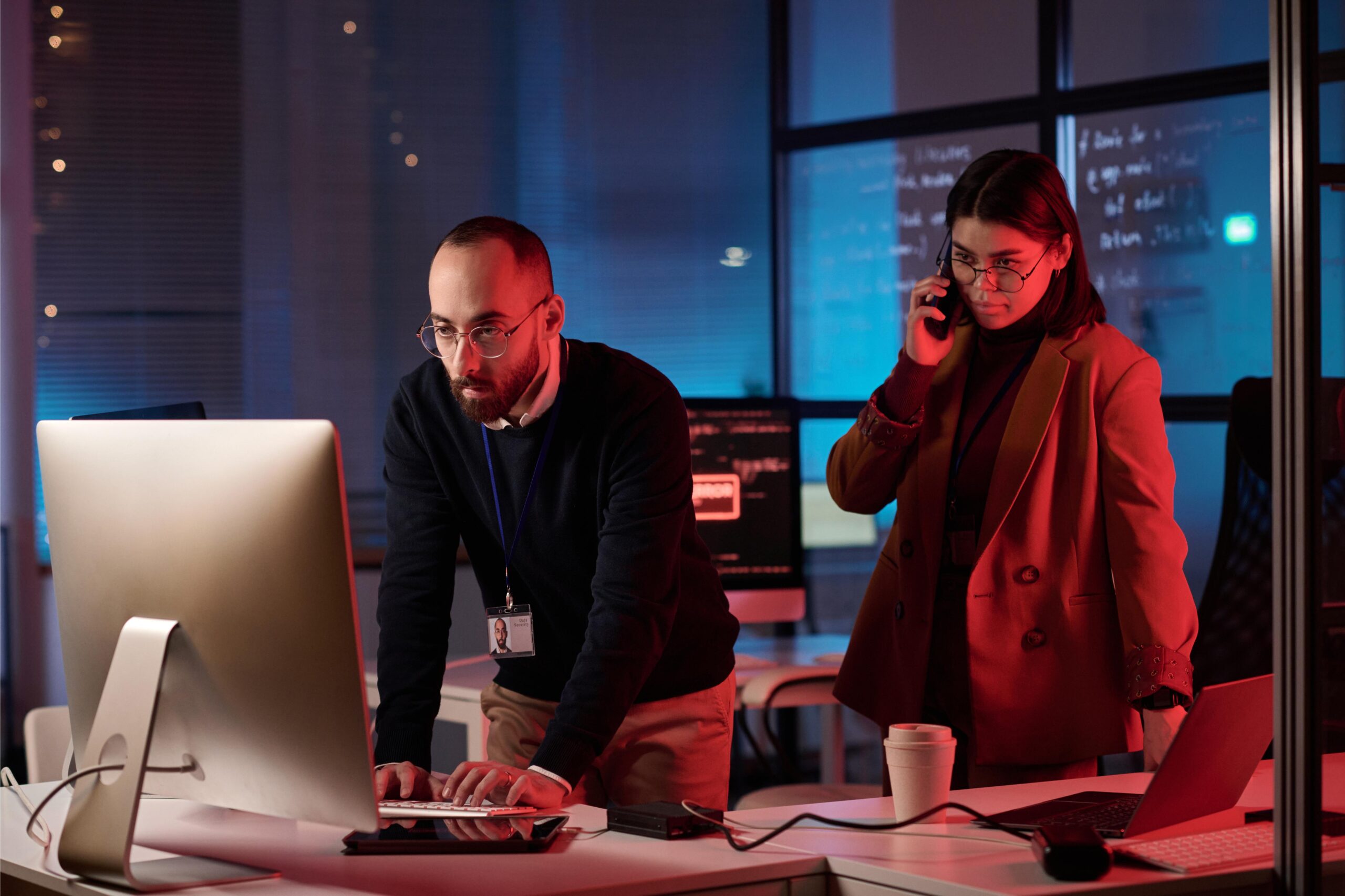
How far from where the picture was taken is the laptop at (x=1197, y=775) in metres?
1.47

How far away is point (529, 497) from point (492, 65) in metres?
3.07

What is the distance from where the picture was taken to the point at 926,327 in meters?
2.06

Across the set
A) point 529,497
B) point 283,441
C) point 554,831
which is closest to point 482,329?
point 529,497

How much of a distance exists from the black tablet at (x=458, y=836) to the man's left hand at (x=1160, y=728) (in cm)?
84

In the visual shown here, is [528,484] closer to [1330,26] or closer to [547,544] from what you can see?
[547,544]

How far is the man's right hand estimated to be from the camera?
170 centimetres

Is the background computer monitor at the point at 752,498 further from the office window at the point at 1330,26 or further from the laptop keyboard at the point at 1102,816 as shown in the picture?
the office window at the point at 1330,26

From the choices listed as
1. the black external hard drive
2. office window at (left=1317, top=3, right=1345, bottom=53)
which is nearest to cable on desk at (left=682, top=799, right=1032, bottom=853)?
the black external hard drive

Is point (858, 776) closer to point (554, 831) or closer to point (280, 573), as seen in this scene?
point (554, 831)

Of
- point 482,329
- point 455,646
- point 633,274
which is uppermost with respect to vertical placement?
point 633,274

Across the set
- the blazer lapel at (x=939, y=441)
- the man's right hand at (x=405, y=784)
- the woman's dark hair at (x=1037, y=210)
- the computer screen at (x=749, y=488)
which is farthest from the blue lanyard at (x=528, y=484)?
the computer screen at (x=749, y=488)

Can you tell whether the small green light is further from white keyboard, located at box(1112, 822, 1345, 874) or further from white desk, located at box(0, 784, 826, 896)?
white desk, located at box(0, 784, 826, 896)

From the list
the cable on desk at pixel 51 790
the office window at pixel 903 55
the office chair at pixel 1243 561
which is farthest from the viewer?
the office window at pixel 903 55

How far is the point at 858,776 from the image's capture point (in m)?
4.87
